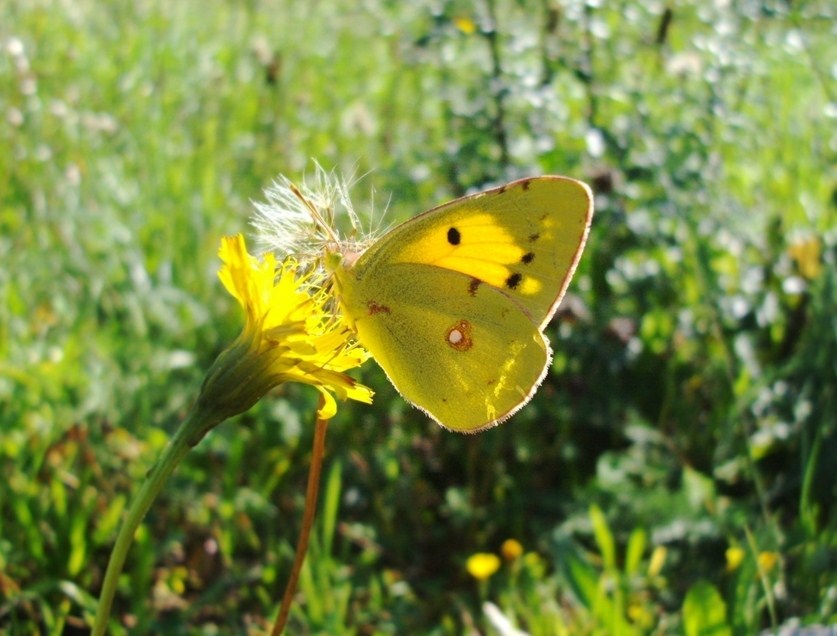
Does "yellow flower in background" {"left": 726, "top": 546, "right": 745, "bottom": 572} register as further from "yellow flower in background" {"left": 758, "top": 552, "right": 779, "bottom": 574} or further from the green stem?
the green stem

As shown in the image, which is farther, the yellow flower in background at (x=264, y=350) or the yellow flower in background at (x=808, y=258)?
the yellow flower in background at (x=808, y=258)

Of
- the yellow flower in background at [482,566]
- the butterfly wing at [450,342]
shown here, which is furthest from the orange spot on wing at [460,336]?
the yellow flower in background at [482,566]

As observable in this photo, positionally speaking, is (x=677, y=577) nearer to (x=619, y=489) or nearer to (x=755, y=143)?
(x=619, y=489)

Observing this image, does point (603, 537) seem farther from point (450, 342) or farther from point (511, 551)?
point (450, 342)

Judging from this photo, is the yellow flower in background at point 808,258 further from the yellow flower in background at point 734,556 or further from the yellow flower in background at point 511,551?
the yellow flower in background at point 511,551

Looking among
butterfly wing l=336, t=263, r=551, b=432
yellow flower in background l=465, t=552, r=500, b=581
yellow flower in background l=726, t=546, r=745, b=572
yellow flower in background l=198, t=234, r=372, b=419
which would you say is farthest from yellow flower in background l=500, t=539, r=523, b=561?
yellow flower in background l=198, t=234, r=372, b=419

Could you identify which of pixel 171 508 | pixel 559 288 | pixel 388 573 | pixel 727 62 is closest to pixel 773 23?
pixel 727 62
